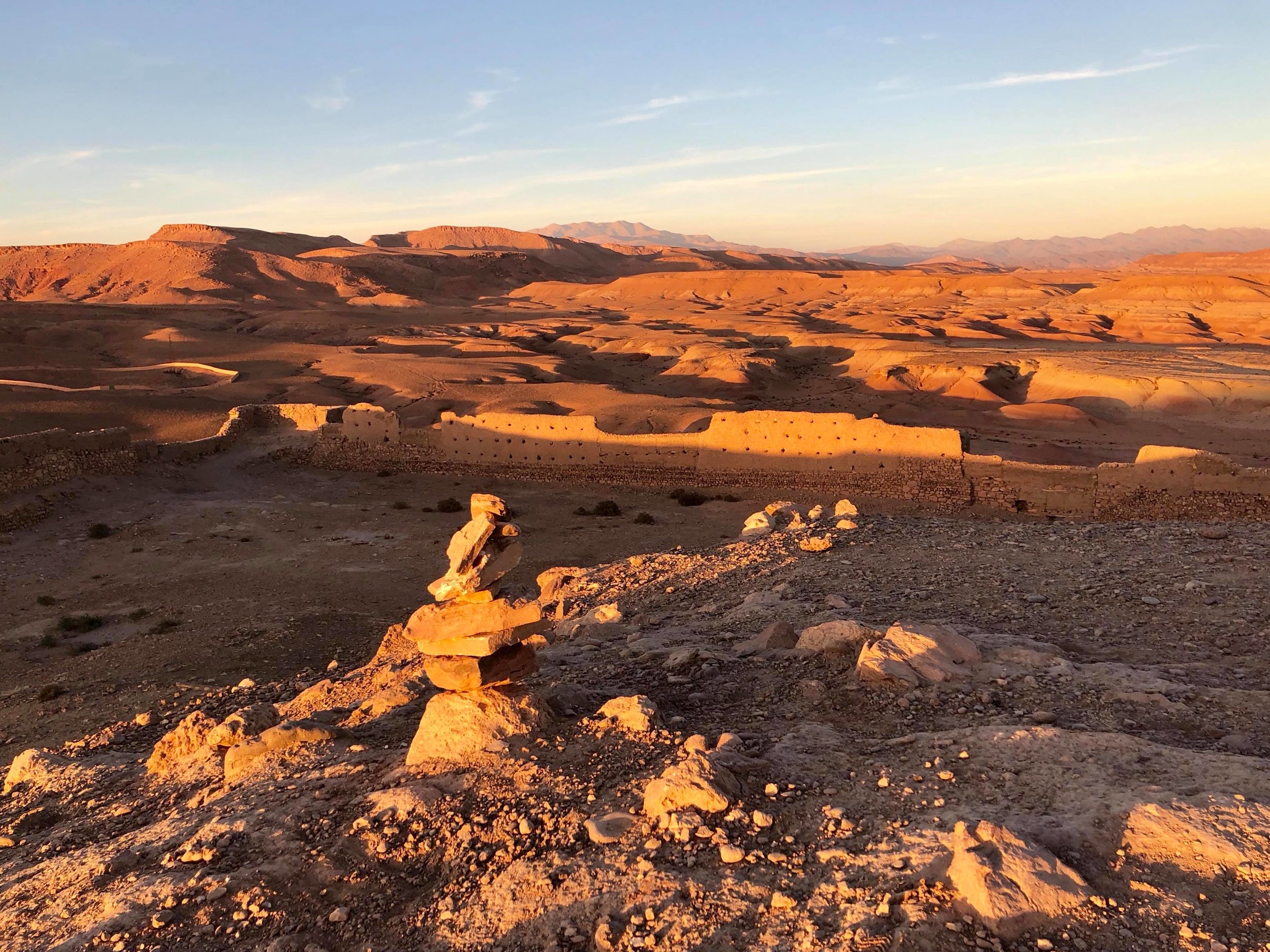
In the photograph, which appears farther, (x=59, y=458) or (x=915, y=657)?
(x=59, y=458)

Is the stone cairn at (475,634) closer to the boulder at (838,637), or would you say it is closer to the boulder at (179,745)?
the boulder at (179,745)

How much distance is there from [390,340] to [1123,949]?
44604mm

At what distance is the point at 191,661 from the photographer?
32.5 ft

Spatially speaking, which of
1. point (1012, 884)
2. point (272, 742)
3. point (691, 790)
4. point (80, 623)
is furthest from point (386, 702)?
point (80, 623)

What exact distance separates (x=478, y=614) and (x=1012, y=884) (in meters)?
3.51

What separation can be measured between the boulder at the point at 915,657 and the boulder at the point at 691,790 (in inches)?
71.3

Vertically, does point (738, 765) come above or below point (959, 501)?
above

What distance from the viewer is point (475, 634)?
5570 mm

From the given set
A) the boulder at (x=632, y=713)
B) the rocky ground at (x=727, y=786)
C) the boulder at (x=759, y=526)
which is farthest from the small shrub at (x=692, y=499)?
the boulder at (x=632, y=713)

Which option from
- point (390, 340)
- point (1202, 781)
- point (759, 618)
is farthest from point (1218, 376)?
point (390, 340)

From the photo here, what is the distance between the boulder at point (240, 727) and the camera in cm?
631

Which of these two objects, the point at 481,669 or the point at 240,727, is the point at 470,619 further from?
the point at 240,727


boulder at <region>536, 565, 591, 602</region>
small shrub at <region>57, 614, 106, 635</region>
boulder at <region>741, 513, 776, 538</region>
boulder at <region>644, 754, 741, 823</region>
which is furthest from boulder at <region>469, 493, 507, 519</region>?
small shrub at <region>57, 614, 106, 635</region>

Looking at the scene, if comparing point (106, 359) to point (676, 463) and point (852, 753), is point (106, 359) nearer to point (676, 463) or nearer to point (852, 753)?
point (676, 463)
